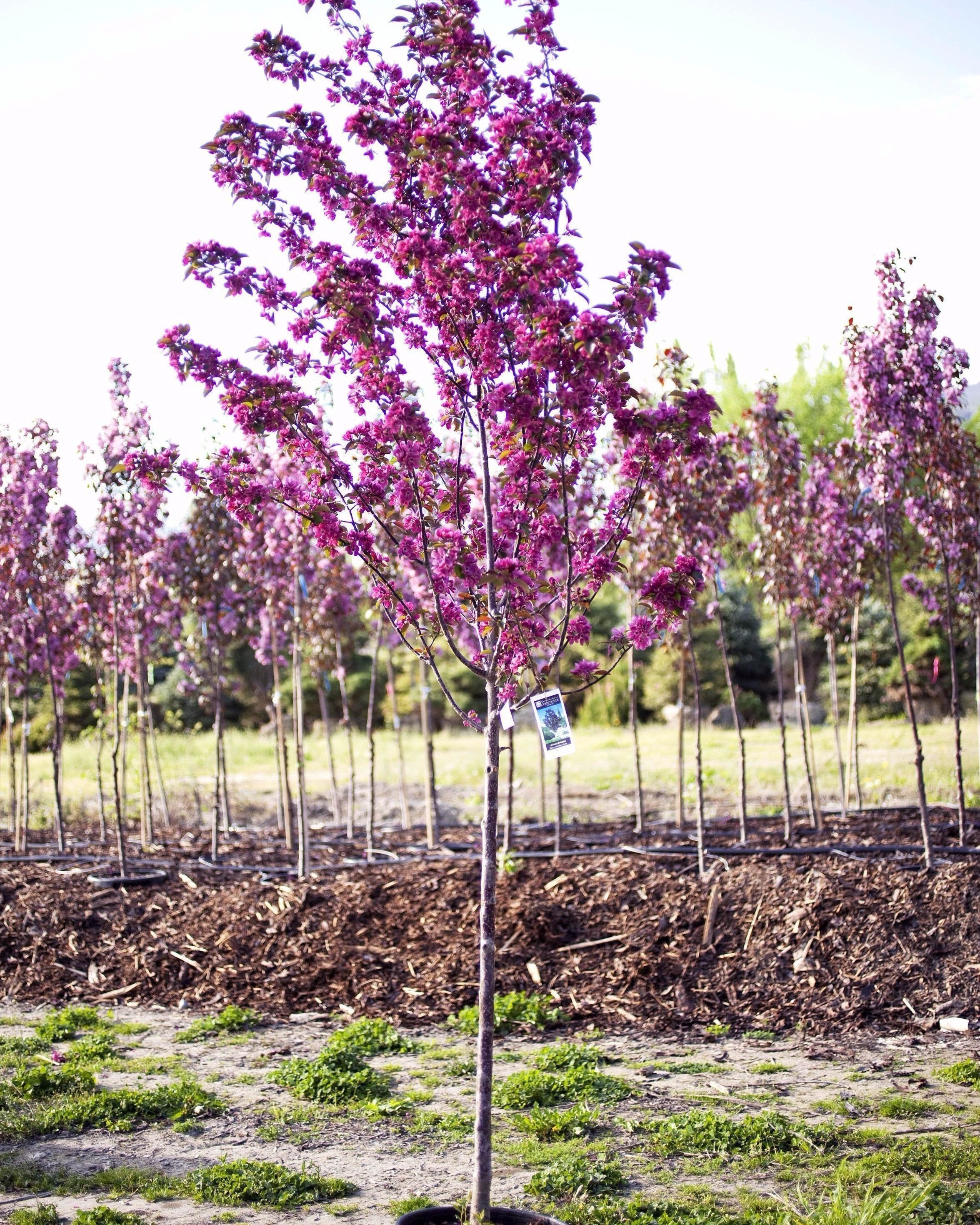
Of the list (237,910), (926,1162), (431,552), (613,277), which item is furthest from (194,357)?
(237,910)

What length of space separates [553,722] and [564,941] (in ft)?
11.8

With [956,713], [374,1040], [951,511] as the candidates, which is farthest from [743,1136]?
[951,511]

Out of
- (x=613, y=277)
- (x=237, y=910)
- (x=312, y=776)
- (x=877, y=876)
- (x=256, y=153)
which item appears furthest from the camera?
(x=312, y=776)

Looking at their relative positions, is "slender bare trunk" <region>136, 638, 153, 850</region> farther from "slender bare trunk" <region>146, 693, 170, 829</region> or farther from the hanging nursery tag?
the hanging nursery tag

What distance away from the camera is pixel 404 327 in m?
4.07

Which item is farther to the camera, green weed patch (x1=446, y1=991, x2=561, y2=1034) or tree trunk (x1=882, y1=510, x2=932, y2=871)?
tree trunk (x1=882, y1=510, x2=932, y2=871)

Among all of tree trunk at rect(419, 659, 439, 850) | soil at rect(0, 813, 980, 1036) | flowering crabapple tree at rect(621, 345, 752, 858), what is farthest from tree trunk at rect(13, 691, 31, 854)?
flowering crabapple tree at rect(621, 345, 752, 858)

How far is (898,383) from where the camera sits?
7.84 meters

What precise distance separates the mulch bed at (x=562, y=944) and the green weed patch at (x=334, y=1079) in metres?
1.00

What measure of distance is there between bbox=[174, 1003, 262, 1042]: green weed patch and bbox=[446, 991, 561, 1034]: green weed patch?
1113mm

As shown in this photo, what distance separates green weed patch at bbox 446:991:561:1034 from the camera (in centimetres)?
645

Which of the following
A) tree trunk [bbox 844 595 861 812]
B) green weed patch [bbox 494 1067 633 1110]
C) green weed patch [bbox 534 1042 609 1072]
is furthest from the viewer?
tree trunk [bbox 844 595 861 812]

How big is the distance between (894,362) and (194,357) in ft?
17.5

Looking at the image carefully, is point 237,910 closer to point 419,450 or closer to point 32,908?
point 32,908
